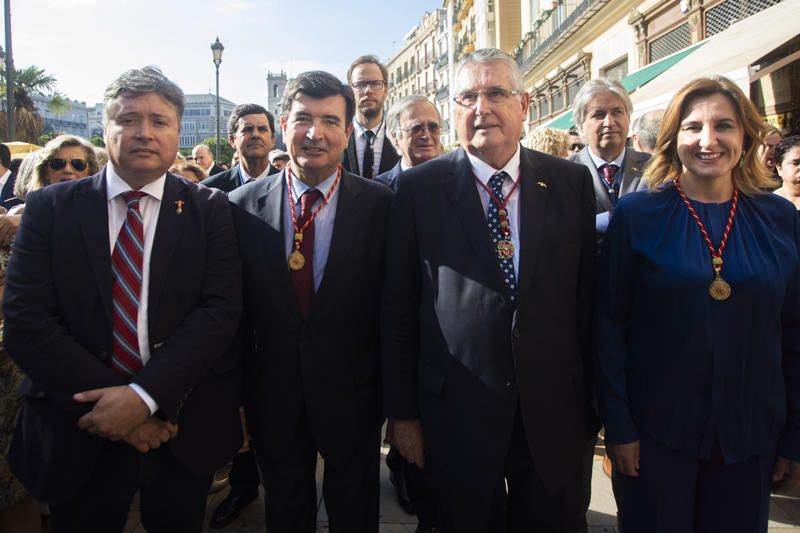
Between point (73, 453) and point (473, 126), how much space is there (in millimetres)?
1940

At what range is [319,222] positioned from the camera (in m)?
2.31

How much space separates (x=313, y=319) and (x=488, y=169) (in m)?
0.94

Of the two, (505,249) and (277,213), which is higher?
(277,213)

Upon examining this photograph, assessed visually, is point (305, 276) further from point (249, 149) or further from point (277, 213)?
point (249, 149)

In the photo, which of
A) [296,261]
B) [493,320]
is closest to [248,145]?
[296,261]

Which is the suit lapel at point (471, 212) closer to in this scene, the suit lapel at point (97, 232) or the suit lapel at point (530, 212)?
the suit lapel at point (530, 212)

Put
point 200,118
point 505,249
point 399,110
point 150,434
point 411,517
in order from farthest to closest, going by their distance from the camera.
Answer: point 200,118 < point 399,110 < point 411,517 < point 505,249 < point 150,434

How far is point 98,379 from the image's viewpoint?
1844 millimetres

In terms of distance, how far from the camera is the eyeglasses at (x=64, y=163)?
3191 millimetres

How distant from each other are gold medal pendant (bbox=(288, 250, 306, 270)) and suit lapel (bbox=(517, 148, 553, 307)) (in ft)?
2.91

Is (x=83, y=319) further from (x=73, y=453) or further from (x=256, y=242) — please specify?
(x=256, y=242)

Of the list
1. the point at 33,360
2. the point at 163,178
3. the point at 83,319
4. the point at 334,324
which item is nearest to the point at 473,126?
the point at 334,324

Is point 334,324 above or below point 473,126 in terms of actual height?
below

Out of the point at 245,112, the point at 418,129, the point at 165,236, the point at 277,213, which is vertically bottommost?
the point at 165,236
